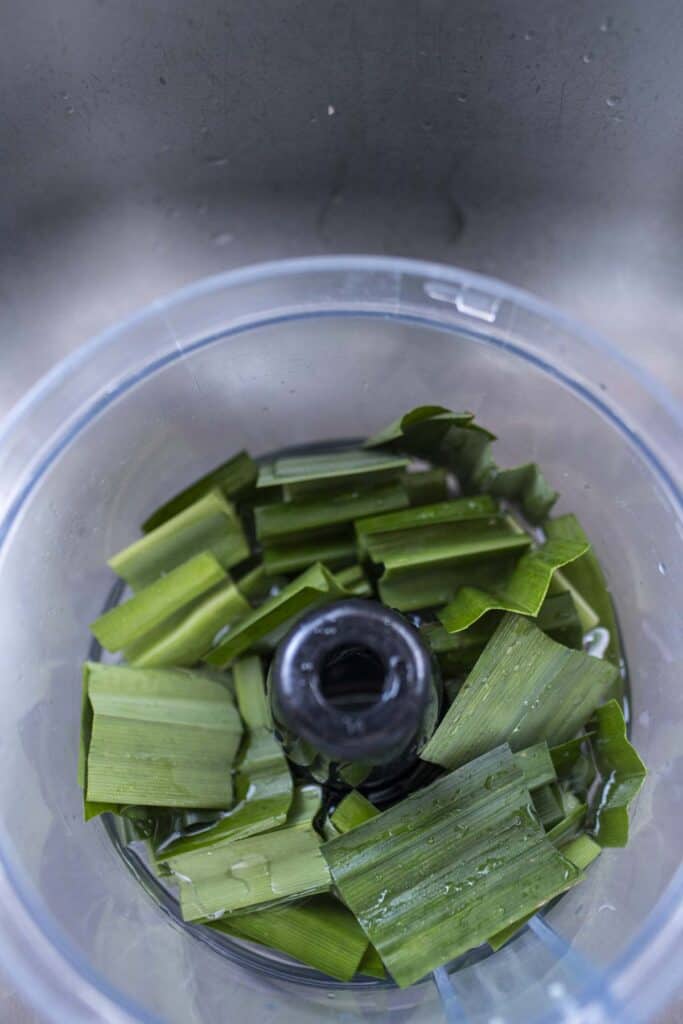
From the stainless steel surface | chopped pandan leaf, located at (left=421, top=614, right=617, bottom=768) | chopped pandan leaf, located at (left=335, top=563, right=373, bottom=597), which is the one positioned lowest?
chopped pandan leaf, located at (left=421, top=614, right=617, bottom=768)

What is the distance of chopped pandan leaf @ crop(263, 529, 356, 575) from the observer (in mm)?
873

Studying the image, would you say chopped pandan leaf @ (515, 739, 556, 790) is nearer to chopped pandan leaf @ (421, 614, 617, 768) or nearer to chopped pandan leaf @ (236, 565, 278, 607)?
chopped pandan leaf @ (421, 614, 617, 768)

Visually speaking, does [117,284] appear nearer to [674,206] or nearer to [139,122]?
[139,122]

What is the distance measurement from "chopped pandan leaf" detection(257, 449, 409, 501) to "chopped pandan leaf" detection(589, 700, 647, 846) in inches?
11.3

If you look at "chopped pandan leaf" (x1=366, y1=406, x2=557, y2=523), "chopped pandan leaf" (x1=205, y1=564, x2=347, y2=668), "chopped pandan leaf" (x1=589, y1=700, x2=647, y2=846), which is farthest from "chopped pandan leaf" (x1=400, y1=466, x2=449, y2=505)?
"chopped pandan leaf" (x1=589, y1=700, x2=647, y2=846)

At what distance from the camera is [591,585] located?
0.87 meters

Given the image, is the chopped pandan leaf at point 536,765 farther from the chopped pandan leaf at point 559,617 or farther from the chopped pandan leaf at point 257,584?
the chopped pandan leaf at point 257,584

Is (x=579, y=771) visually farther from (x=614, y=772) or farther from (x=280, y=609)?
(x=280, y=609)

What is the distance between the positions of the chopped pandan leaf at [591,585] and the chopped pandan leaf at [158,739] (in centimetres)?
34

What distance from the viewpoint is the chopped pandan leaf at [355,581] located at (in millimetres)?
850

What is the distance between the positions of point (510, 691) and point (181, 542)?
0.33 metres

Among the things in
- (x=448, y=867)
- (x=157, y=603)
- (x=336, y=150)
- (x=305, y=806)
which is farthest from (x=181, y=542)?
(x=336, y=150)

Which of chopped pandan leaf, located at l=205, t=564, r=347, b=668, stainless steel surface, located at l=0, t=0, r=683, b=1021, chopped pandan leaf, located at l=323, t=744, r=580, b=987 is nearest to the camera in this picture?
chopped pandan leaf, located at l=323, t=744, r=580, b=987

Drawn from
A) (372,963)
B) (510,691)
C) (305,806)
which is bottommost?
(372,963)
